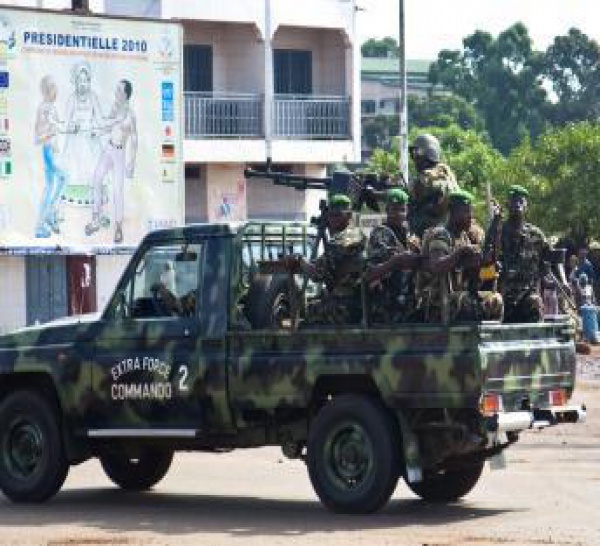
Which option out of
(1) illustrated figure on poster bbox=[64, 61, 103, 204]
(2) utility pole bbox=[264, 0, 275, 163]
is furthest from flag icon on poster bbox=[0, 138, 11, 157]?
(2) utility pole bbox=[264, 0, 275, 163]

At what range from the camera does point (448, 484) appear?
14.5 m

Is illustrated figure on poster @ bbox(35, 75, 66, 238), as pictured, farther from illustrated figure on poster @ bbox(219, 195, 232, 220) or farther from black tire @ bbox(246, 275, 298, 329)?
black tire @ bbox(246, 275, 298, 329)

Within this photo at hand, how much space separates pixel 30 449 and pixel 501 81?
9273 centimetres

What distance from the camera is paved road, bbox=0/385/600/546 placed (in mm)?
12672

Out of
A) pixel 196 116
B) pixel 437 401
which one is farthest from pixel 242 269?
pixel 196 116

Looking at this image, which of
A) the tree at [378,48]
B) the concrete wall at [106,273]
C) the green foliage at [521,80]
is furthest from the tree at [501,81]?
the concrete wall at [106,273]

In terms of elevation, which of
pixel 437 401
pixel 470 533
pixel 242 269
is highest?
pixel 242 269

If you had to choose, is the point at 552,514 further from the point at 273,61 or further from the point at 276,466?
the point at 273,61

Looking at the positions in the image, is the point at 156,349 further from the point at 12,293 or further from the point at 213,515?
the point at 12,293

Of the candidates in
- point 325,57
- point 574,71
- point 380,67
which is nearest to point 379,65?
point 380,67

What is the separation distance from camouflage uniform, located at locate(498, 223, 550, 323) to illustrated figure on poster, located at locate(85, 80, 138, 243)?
79.3 feet

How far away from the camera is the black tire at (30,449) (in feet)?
48.4

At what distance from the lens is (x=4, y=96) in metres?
35.9

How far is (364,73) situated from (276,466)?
102 meters
